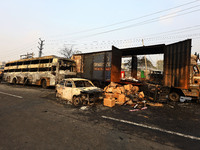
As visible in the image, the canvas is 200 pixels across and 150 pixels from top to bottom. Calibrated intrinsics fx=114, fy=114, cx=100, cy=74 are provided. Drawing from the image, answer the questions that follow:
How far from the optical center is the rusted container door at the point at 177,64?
7.00 metres

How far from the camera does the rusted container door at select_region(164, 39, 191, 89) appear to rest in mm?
6998

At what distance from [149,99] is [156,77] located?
28.8ft

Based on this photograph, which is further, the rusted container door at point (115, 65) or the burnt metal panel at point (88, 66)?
the burnt metal panel at point (88, 66)

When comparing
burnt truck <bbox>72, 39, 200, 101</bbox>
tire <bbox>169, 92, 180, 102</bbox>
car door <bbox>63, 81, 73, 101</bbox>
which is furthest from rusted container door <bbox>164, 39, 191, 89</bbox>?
car door <bbox>63, 81, 73, 101</bbox>

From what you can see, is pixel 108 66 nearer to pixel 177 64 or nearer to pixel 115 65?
pixel 115 65

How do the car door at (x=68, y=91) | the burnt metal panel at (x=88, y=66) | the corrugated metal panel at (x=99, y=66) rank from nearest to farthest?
the car door at (x=68, y=91) → the corrugated metal panel at (x=99, y=66) → the burnt metal panel at (x=88, y=66)

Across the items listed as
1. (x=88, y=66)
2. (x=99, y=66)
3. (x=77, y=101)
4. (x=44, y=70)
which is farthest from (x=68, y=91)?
(x=44, y=70)

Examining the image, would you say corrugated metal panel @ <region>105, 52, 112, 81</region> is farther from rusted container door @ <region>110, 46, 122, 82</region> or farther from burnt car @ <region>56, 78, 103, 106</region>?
burnt car @ <region>56, 78, 103, 106</region>

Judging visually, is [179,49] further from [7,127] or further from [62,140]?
[7,127]

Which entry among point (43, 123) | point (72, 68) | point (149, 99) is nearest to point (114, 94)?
point (149, 99)

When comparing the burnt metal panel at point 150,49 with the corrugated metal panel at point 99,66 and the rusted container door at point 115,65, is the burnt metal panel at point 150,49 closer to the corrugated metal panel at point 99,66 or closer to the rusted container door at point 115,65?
the rusted container door at point 115,65

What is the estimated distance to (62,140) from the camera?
2.83 m

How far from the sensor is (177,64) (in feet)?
24.6

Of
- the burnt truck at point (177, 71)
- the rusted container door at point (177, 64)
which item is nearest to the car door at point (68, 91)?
the burnt truck at point (177, 71)
